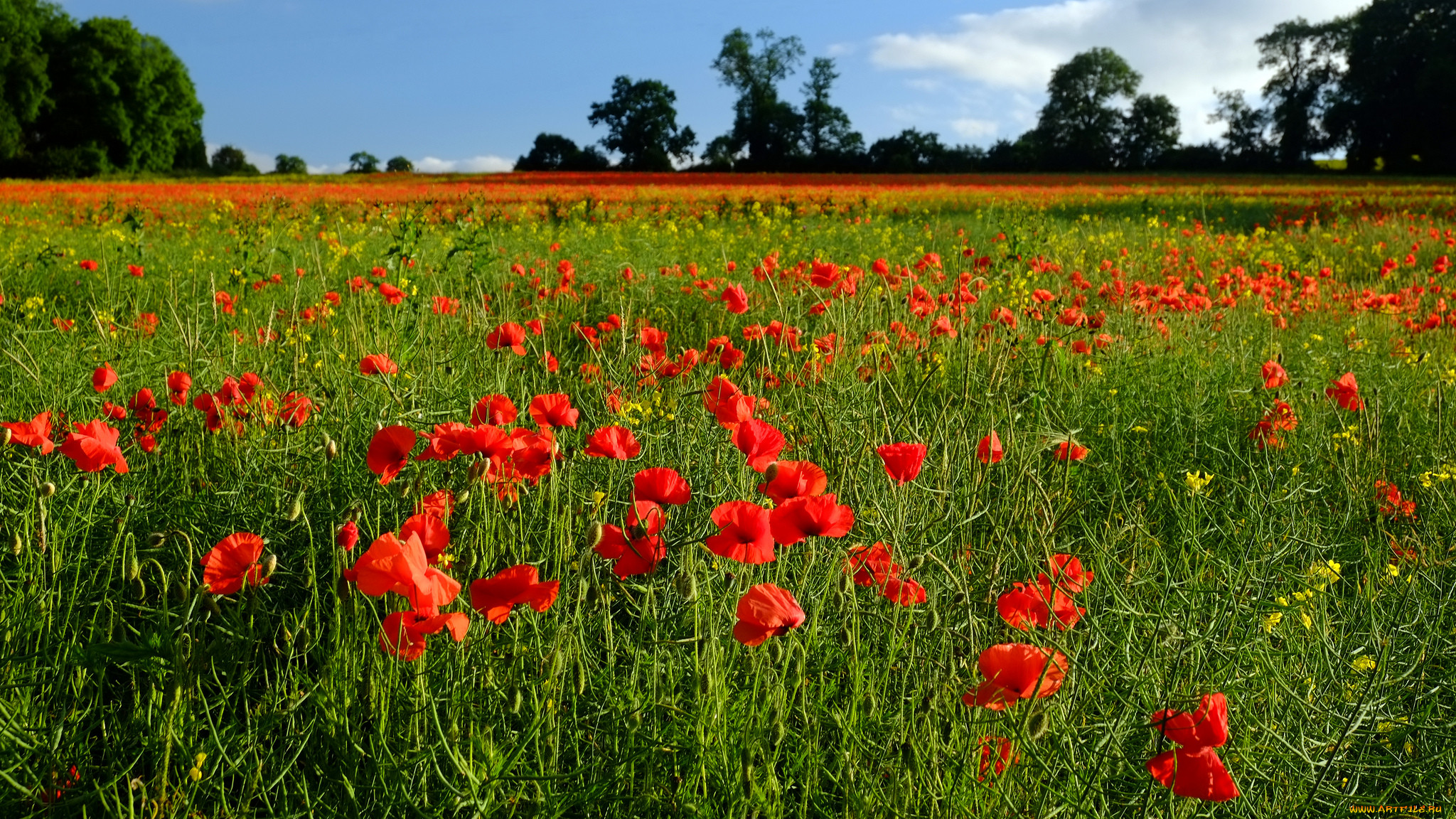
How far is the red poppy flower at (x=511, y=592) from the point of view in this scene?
1.20 meters

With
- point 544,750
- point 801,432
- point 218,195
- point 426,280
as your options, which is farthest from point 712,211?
point 544,750

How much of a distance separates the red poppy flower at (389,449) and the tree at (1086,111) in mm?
59763

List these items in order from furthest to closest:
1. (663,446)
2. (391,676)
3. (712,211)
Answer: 1. (712,211)
2. (663,446)
3. (391,676)

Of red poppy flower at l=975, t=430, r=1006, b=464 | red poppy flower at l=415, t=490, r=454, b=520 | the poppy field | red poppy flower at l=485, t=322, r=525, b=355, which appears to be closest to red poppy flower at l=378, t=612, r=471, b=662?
the poppy field

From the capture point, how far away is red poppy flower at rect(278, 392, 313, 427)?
2.06 metres

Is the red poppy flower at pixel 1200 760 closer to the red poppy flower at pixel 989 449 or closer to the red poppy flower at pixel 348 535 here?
the red poppy flower at pixel 989 449

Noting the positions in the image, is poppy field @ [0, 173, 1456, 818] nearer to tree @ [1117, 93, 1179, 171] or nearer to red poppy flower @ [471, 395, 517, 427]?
red poppy flower @ [471, 395, 517, 427]

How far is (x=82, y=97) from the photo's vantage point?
45125mm

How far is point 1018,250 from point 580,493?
4.99 meters

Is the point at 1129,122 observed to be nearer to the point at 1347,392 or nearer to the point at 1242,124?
the point at 1242,124

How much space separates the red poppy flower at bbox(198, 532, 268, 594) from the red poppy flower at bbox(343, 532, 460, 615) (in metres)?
0.24

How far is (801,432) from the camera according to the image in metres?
2.51

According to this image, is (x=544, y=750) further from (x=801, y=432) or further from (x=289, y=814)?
(x=801, y=432)

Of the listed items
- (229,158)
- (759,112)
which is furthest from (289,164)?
(759,112)
